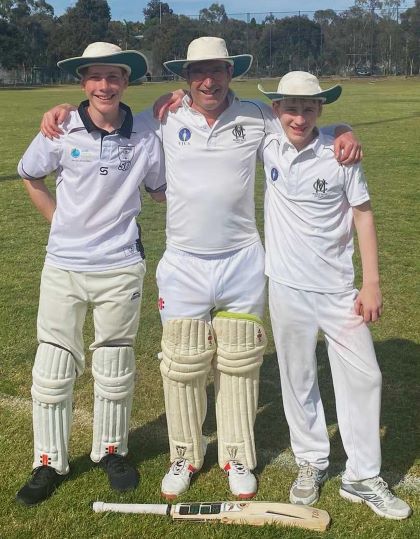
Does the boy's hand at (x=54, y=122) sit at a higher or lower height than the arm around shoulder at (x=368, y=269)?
higher

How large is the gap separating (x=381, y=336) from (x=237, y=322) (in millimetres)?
2274

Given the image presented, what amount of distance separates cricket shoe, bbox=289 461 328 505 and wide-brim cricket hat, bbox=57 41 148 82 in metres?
2.02

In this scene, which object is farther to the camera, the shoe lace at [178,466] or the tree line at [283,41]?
the tree line at [283,41]

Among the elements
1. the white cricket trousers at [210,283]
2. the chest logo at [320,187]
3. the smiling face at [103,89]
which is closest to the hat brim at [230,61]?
the smiling face at [103,89]

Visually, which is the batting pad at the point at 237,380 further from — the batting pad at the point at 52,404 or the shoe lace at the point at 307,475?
the batting pad at the point at 52,404

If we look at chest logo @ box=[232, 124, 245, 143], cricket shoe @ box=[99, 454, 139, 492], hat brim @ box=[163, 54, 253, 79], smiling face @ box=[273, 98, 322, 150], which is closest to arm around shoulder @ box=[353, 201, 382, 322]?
smiling face @ box=[273, 98, 322, 150]

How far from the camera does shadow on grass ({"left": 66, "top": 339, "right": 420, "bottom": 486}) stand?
333 cm

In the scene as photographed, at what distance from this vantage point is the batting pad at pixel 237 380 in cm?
300

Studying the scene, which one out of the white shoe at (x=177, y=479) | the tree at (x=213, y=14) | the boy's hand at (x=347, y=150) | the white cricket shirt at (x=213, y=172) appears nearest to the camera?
the boy's hand at (x=347, y=150)

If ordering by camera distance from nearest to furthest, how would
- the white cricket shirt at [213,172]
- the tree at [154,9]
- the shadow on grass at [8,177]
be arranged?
the white cricket shirt at [213,172], the shadow on grass at [8,177], the tree at [154,9]

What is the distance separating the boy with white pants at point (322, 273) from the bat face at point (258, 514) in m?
0.13

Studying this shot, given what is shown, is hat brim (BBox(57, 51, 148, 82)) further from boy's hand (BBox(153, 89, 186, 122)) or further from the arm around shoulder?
the arm around shoulder

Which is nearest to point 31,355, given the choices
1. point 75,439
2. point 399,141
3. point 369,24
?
point 75,439

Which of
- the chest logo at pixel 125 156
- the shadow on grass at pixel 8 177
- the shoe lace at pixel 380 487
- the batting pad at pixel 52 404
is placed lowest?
the shadow on grass at pixel 8 177
